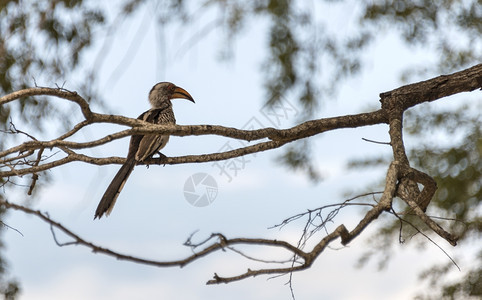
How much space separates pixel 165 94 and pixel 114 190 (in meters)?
1.48

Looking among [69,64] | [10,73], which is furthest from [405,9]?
[10,73]

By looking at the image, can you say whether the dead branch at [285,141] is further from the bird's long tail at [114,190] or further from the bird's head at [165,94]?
the bird's head at [165,94]

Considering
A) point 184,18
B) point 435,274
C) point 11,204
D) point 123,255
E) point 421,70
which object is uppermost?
point 421,70

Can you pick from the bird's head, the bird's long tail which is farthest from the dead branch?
the bird's head

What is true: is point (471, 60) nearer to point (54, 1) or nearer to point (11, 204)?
point (54, 1)

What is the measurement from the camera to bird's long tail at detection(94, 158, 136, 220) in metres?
3.31

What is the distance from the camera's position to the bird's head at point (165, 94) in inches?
184

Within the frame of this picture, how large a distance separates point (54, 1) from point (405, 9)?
2579 mm

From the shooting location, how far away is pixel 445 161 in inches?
179

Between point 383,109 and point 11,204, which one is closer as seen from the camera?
point 11,204

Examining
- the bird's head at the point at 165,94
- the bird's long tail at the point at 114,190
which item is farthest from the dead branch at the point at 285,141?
the bird's head at the point at 165,94

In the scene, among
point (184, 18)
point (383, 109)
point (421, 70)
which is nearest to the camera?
point (383, 109)

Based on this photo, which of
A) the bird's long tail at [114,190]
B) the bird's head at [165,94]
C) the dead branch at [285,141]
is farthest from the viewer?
the bird's head at [165,94]

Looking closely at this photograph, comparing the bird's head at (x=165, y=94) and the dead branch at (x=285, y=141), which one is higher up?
the bird's head at (x=165, y=94)
